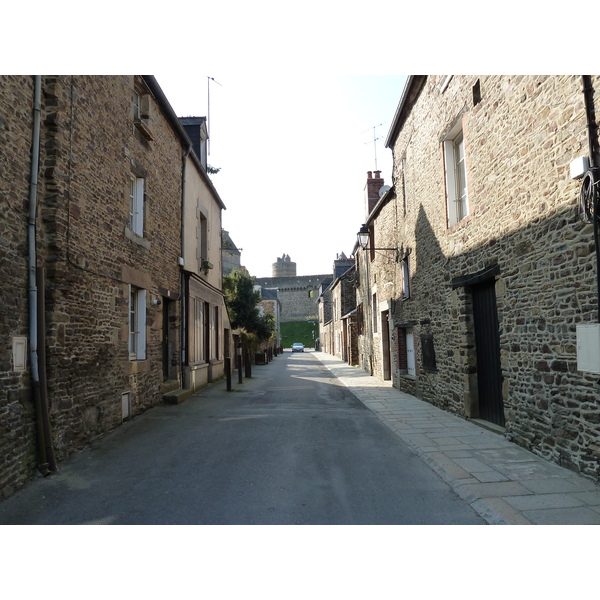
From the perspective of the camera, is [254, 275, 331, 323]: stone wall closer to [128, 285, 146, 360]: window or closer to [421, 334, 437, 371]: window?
[421, 334, 437, 371]: window

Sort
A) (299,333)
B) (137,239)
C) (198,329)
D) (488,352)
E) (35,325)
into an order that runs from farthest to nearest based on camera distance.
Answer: (299,333), (198,329), (137,239), (488,352), (35,325)

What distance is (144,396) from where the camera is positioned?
339 inches

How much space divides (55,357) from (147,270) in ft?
12.4

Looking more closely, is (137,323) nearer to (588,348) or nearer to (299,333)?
(588,348)

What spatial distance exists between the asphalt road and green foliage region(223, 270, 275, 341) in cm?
1510

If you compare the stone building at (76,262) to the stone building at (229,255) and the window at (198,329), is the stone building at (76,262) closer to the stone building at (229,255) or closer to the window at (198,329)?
the window at (198,329)

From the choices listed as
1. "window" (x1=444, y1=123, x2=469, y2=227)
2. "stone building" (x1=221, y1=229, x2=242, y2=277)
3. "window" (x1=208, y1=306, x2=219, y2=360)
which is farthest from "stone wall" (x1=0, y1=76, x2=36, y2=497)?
"stone building" (x1=221, y1=229, x2=242, y2=277)

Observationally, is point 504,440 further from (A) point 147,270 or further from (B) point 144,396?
(A) point 147,270

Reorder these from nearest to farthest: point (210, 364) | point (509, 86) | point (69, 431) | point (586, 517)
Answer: point (586, 517), point (69, 431), point (509, 86), point (210, 364)

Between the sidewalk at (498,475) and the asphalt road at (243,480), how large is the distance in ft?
0.63

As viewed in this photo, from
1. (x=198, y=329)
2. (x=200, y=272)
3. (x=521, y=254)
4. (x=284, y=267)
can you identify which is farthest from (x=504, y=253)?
(x=284, y=267)

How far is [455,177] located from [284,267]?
79476 millimetres

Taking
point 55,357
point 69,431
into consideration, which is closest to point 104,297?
point 55,357

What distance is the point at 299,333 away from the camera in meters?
67.8
